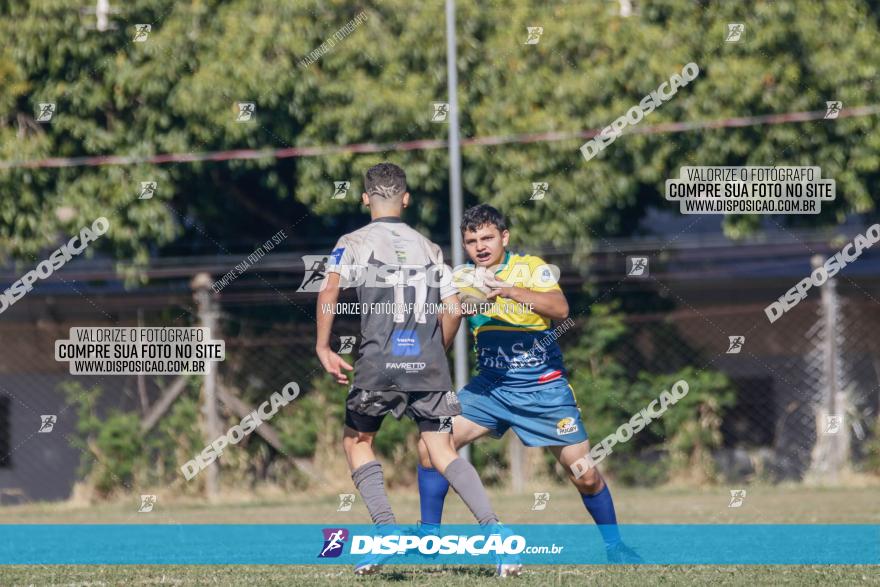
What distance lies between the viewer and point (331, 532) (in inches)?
276

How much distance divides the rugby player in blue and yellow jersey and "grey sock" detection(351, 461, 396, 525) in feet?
1.47

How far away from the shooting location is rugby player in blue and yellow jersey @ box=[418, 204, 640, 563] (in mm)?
7031

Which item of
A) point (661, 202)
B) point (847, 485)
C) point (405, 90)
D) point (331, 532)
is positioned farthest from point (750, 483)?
point (331, 532)

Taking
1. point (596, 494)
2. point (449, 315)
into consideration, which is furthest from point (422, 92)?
point (449, 315)

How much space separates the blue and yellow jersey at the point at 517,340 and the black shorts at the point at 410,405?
2.07ft

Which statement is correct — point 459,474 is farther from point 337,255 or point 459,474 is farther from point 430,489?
point 337,255

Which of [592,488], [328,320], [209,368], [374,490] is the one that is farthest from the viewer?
[209,368]

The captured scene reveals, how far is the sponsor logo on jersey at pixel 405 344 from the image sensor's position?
256 inches

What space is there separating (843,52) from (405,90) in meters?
4.40

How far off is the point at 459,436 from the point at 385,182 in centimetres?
146

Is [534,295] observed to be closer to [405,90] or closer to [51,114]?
[405,90]

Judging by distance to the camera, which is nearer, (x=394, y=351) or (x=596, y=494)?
(x=394, y=351)

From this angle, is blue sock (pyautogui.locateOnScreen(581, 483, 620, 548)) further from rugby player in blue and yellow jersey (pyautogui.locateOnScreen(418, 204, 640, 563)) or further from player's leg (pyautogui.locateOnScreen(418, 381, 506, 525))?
player's leg (pyautogui.locateOnScreen(418, 381, 506, 525))

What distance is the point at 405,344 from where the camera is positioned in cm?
651
